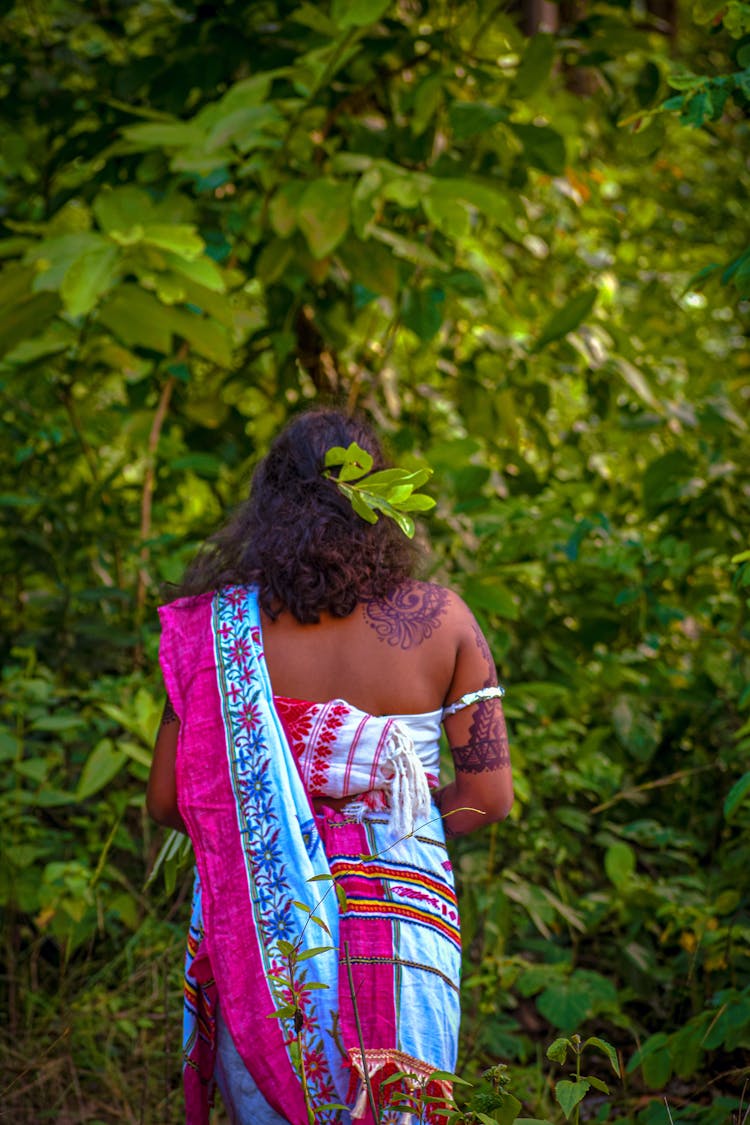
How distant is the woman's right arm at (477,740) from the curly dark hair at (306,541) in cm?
18

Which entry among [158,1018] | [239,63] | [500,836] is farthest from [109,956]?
[239,63]

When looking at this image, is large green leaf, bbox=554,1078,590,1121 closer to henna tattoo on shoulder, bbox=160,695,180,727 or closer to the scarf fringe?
the scarf fringe

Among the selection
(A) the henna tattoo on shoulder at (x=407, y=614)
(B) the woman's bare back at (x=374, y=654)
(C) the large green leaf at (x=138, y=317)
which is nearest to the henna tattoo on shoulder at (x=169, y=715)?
(B) the woman's bare back at (x=374, y=654)

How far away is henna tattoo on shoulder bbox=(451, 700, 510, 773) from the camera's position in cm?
189

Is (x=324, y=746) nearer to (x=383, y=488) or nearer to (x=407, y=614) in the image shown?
(x=407, y=614)

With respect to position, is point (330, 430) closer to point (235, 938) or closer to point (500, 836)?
point (235, 938)

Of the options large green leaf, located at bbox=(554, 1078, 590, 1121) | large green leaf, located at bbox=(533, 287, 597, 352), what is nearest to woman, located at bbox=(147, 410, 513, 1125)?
large green leaf, located at bbox=(554, 1078, 590, 1121)

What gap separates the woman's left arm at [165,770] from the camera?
6.18 feet

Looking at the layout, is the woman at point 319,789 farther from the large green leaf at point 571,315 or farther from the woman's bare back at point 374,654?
the large green leaf at point 571,315

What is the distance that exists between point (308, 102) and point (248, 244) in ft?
2.27

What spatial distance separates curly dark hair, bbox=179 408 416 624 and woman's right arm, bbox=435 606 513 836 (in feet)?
0.58

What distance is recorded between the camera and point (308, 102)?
8.11 ft

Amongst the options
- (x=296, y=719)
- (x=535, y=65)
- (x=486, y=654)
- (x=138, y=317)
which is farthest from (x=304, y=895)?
(x=535, y=65)

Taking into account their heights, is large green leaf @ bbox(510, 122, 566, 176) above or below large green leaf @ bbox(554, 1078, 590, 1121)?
above
